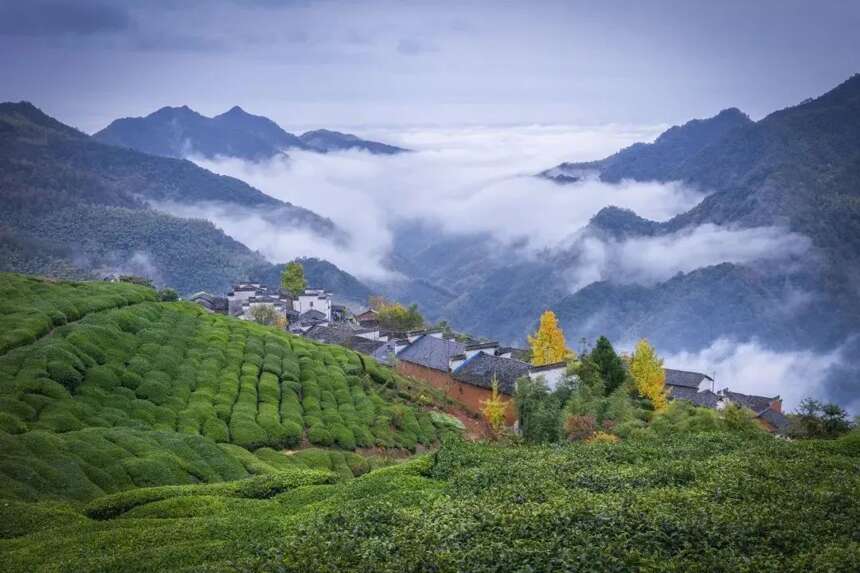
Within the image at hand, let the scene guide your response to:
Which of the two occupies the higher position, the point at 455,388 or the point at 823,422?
the point at 823,422

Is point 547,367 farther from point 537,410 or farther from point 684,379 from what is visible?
point 684,379

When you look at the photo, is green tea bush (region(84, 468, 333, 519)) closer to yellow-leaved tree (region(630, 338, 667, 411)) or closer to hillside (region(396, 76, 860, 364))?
yellow-leaved tree (region(630, 338, 667, 411))

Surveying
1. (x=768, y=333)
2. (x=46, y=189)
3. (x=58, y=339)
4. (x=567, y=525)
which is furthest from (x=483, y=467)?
(x=46, y=189)

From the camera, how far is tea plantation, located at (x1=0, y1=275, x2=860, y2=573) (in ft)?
41.6

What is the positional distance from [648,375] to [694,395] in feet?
52.4

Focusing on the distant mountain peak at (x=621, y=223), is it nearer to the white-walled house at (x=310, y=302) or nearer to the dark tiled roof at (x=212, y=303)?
the white-walled house at (x=310, y=302)

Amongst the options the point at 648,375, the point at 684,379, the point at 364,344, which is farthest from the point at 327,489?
the point at 684,379

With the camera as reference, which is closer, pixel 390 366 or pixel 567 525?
pixel 567 525

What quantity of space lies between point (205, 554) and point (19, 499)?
325 inches

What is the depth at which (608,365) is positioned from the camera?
1964 inches

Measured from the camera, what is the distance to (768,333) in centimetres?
12900

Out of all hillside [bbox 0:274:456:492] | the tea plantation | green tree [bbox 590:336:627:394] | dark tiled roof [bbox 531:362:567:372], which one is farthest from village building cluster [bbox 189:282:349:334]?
the tea plantation

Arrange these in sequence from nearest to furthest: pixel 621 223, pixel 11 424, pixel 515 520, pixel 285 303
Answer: pixel 515 520, pixel 11 424, pixel 285 303, pixel 621 223

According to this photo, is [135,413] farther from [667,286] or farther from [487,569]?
[667,286]
